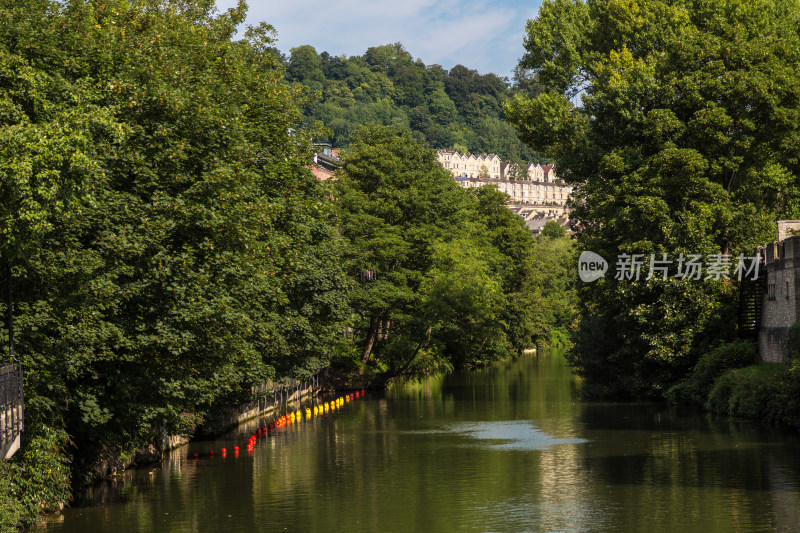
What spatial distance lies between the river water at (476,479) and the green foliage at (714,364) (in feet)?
4.54

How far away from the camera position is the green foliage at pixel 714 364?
1804 inches

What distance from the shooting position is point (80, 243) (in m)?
24.5

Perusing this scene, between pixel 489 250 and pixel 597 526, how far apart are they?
6655cm

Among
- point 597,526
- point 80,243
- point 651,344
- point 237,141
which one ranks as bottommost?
point 597,526

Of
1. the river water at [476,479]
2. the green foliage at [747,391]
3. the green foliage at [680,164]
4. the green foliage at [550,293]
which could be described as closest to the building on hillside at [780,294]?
the green foliage at [747,391]

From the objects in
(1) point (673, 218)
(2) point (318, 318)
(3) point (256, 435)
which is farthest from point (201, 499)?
(1) point (673, 218)

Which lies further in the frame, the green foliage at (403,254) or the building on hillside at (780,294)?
the green foliage at (403,254)

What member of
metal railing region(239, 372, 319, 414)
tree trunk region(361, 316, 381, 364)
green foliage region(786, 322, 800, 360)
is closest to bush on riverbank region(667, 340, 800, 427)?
green foliage region(786, 322, 800, 360)

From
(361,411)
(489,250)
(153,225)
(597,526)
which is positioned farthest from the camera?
(489,250)

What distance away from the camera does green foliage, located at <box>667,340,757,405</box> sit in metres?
45.8

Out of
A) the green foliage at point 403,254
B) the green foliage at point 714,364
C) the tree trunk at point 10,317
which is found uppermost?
the green foliage at point 403,254

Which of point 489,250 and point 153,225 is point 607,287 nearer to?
point 153,225

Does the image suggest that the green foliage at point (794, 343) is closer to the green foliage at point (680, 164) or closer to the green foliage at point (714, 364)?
the green foliage at point (714, 364)

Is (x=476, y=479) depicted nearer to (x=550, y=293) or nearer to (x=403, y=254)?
(x=403, y=254)
